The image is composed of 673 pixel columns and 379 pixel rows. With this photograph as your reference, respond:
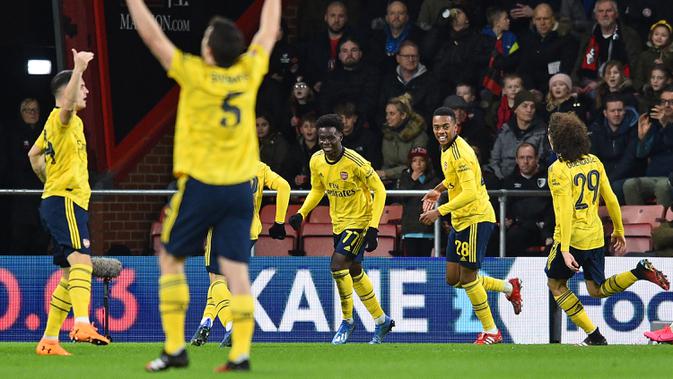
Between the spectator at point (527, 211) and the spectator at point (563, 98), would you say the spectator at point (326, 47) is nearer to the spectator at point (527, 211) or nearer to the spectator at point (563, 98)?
the spectator at point (563, 98)

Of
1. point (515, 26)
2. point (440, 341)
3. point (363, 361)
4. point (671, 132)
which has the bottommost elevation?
→ point (440, 341)

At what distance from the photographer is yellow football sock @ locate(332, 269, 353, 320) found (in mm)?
14883

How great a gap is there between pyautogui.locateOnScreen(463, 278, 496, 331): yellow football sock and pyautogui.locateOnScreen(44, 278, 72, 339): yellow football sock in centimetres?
439

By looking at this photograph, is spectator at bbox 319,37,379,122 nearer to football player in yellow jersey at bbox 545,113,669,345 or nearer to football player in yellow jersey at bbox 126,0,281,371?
football player in yellow jersey at bbox 545,113,669,345

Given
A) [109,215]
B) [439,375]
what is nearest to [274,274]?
[109,215]

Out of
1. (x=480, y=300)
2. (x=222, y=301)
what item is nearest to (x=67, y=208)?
(x=222, y=301)

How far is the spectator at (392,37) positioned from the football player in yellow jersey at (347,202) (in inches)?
171

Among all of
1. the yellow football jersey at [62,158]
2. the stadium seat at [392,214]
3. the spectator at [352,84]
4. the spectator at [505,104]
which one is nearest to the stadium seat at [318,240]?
the stadium seat at [392,214]

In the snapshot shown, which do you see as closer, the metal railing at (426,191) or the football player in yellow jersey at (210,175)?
the football player in yellow jersey at (210,175)

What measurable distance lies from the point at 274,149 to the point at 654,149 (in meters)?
4.79

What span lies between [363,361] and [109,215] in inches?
345

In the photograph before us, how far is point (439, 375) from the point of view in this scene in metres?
9.56

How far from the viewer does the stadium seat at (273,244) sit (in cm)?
1769

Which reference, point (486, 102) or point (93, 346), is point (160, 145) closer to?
point (486, 102)
